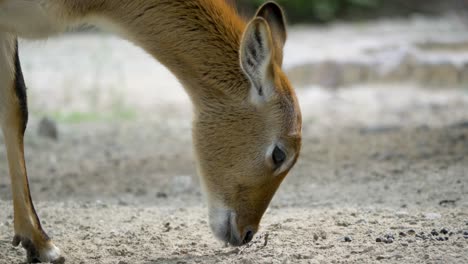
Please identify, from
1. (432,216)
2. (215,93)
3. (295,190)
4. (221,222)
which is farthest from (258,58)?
(295,190)

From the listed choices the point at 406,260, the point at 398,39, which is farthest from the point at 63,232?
the point at 398,39

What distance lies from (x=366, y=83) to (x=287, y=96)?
883 centimetres

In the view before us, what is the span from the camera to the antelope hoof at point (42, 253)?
6.35 m

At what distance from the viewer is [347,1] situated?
2230 centimetres

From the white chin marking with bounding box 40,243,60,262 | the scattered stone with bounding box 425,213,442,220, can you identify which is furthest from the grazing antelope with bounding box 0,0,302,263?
the scattered stone with bounding box 425,213,442,220

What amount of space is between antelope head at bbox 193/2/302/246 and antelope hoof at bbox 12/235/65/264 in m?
1.26

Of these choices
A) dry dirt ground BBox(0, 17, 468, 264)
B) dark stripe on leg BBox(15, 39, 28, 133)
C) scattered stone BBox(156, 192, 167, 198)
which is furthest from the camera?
scattered stone BBox(156, 192, 167, 198)

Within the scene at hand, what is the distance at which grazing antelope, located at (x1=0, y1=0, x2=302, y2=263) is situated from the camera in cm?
627

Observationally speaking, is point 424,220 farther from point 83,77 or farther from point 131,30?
point 83,77

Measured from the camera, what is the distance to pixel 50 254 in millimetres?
6383

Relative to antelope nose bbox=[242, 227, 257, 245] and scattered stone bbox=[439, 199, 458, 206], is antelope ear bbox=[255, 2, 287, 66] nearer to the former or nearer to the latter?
antelope nose bbox=[242, 227, 257, 245]

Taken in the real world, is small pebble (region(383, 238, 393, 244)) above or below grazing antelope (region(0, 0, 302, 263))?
below

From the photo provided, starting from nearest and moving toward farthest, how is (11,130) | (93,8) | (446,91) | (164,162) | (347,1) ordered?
(93,8)
(11,130)
(164,162)
(446,91)
(347,1)

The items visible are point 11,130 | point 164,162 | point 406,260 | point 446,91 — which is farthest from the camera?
point 446,91
